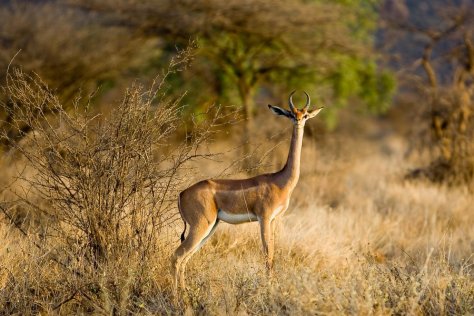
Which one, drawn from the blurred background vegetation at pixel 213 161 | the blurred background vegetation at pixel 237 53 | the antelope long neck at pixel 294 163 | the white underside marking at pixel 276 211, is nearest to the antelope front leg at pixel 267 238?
the white underside marking at pixel 276 211

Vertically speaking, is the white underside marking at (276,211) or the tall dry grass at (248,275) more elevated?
the white underside marking at (276,211)

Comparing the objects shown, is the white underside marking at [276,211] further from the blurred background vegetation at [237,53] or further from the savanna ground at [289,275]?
the blurred background vegetation at [237,53]

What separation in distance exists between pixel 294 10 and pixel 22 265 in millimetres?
10404

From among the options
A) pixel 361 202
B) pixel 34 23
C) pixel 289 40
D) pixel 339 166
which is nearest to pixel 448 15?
pixel 289 40

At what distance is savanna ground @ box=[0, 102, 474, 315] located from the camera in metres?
5.43

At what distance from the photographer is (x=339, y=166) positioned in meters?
13.7

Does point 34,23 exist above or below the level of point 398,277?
above

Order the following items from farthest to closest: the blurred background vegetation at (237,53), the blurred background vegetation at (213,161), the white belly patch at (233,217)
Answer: the blurred background vegetation at (237,53) < the white belly patch at (233,217) < the blurred background vegetation at (213,161)

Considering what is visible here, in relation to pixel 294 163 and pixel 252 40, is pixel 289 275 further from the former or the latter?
pixel 252 40

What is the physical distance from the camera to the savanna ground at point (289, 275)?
17.8 ft

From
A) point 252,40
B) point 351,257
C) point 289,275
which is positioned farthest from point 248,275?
point 252,40

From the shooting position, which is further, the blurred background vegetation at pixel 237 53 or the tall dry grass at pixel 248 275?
the blurred background vegetation at pixel 237 53

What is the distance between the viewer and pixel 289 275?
236 inches

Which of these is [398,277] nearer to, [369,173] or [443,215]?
[443,215]
